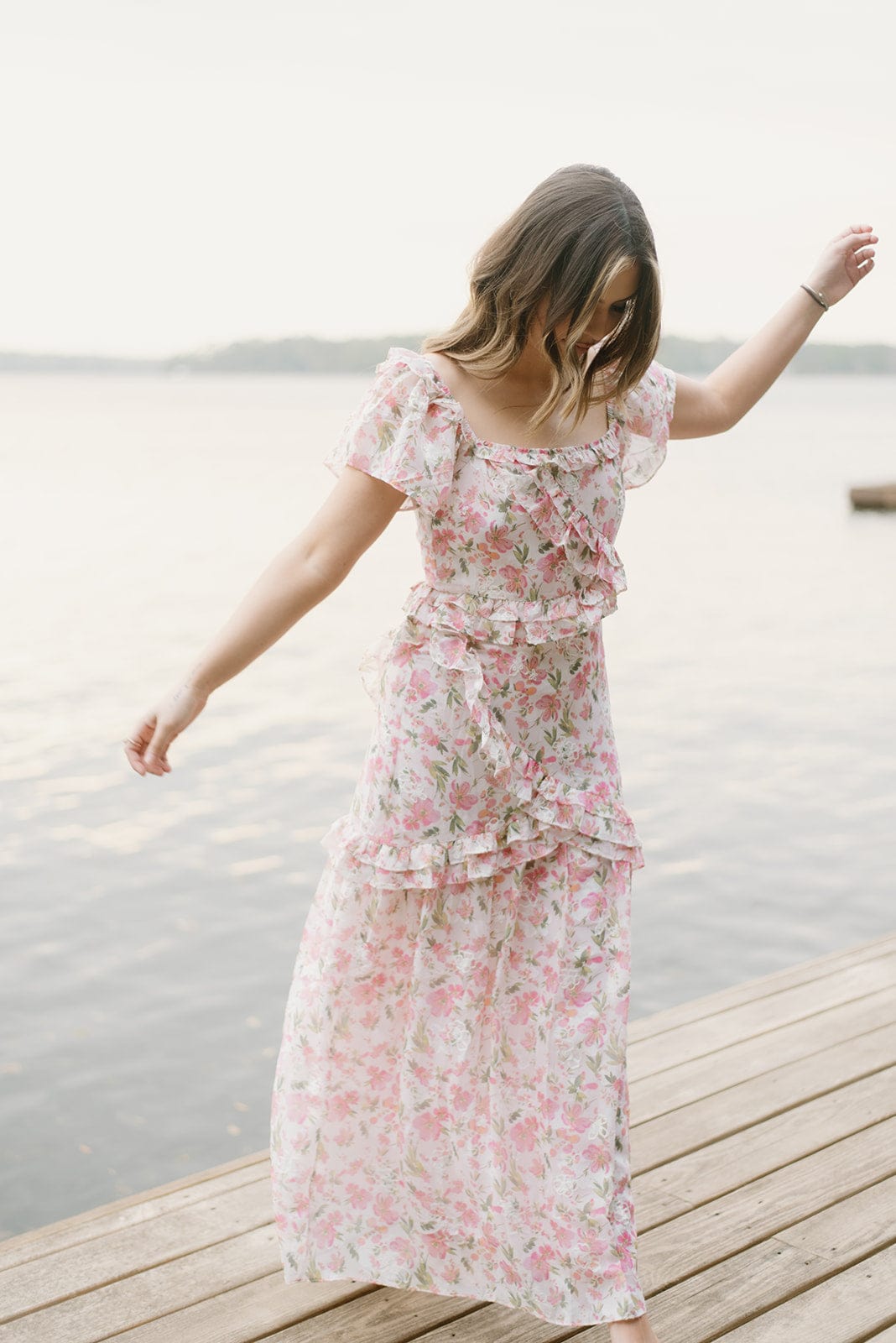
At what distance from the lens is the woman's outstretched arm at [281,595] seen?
1688 mm

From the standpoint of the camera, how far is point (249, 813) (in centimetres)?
637

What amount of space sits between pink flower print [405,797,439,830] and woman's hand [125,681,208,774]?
0.99 feet

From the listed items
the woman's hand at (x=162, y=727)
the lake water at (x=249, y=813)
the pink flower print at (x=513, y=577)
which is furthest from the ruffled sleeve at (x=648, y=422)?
the lake water at (x=249, y=813)

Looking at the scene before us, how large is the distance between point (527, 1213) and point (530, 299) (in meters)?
1.17

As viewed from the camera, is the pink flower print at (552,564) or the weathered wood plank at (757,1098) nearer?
the pink flower print at (552,564)

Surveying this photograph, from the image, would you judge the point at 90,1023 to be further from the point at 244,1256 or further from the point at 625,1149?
the point at 625,1149

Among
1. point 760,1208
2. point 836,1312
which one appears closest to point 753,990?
point 760,1208

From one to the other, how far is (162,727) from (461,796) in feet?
1.28

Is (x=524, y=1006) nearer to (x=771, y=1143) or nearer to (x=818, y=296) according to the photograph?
(x=771, y=1143)

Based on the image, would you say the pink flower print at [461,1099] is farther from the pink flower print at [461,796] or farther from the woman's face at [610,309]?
the woman's face at [610,309]

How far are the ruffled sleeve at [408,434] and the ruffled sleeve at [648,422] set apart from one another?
30 cm

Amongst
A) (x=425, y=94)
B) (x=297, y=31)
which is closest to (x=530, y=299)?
(x=425, y=94)

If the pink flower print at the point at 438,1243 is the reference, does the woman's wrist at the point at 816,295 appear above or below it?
above

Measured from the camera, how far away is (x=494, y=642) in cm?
178
